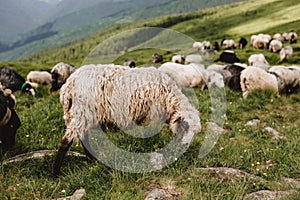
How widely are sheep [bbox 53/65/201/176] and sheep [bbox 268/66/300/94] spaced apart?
12.0 metres

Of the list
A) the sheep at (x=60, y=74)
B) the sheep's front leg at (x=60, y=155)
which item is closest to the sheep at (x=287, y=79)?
the sheep at (x=60, y=74)

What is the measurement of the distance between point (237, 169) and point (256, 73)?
11583 mm

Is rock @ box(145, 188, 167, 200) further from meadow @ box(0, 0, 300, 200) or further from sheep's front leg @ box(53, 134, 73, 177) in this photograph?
sheep's front leg @ box(53, 134, 73, 177)

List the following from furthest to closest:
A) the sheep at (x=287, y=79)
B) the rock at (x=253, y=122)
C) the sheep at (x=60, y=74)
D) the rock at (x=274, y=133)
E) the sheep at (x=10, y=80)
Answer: the sheep at (x=60, y=74), the sheep at (x=287, y=79), the sheep at (x=10, y=80), the rock at (x=253, y=122), the rock at (x=274, y=133)

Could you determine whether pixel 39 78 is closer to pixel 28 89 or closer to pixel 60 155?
pixel 28 89

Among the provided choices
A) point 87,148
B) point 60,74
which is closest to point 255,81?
point 60,74

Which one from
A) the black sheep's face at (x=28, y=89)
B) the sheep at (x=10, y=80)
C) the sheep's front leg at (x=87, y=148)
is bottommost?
the sheep's front leg at (x=87, y=148)

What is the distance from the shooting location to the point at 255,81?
52.6ft

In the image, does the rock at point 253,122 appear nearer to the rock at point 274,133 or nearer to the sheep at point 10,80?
the rock at point 274,133

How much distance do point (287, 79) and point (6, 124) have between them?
15.4m

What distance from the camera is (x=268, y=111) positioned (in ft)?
43.4

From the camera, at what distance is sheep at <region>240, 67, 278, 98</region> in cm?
1591

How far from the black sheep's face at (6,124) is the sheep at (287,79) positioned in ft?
46.4

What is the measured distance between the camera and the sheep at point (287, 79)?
17.2 meters
